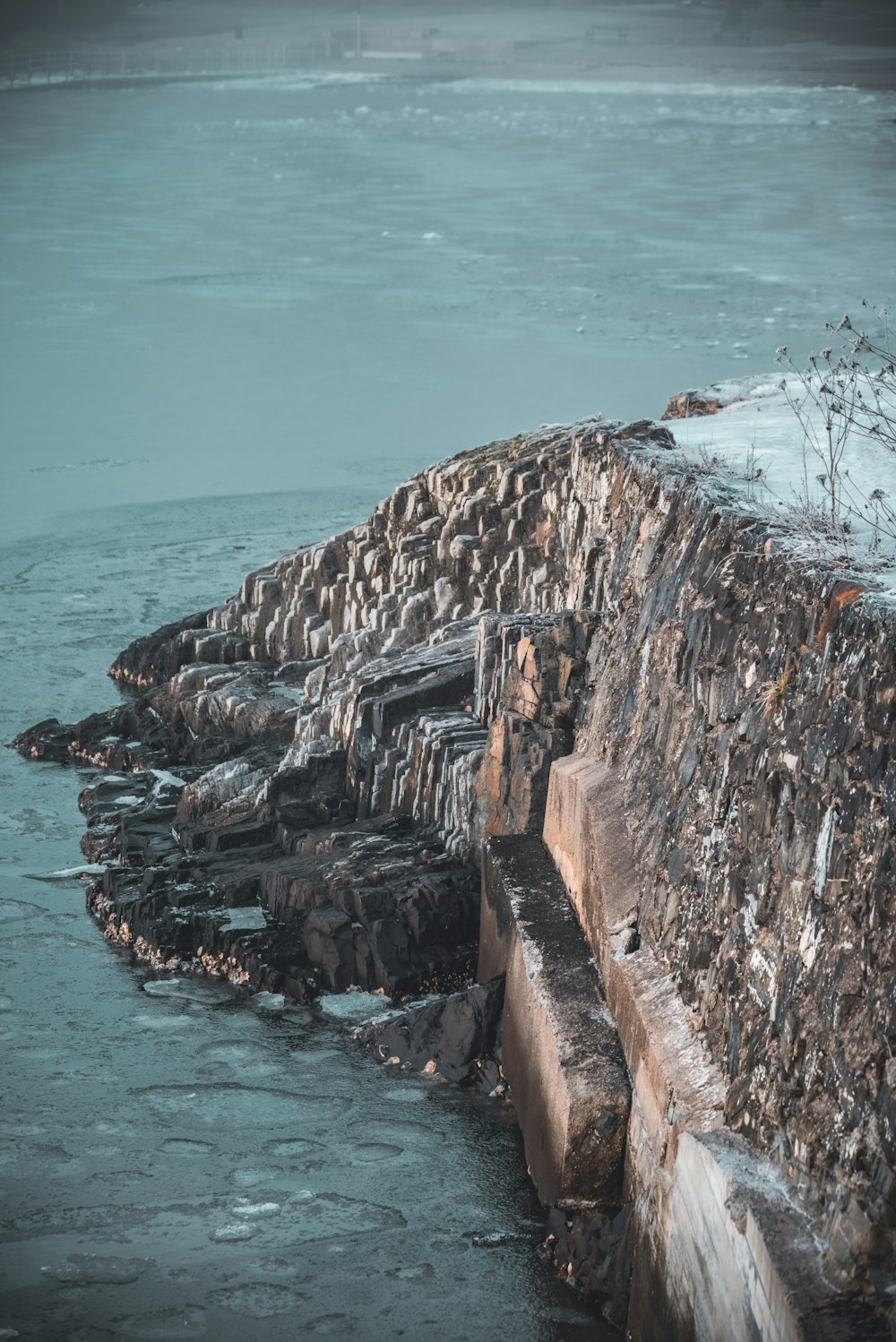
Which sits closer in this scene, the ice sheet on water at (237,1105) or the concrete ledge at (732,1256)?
the concrete ledge at (732,1256)

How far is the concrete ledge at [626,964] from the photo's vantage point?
19.5ft

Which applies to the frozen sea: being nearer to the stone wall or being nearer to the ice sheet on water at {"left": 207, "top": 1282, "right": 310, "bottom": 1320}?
the ice sheet on water at {"left": 207, "top": 1282, "right": 310, "bottom": 1320}

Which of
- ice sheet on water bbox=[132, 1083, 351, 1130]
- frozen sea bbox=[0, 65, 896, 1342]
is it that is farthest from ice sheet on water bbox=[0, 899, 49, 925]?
ice sheet on water bbox=[132, 1083, 351, 1130]

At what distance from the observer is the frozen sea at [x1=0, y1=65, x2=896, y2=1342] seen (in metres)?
7.17

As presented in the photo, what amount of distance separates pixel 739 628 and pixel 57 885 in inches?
255

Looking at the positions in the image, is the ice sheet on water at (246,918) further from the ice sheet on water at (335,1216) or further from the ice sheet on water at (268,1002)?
the ice sheet on water at (335,1216)

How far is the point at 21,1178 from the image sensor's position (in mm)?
7695

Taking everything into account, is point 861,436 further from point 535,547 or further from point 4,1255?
point 4,1255

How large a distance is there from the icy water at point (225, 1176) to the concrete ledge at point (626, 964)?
1.05 m

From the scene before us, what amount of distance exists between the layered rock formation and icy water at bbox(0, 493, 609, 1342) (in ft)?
0.95

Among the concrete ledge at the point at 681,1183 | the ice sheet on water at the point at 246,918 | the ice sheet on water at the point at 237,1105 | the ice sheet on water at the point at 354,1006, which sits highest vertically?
the concrete ledge at the point at 681,1183

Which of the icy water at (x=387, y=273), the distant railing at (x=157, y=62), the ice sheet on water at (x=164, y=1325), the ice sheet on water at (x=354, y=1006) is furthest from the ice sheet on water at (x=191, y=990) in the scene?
the distant railing at (x=157, y=62)

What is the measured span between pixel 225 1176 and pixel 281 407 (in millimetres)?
21490

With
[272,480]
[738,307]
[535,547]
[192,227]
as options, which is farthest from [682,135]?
[535,547]
